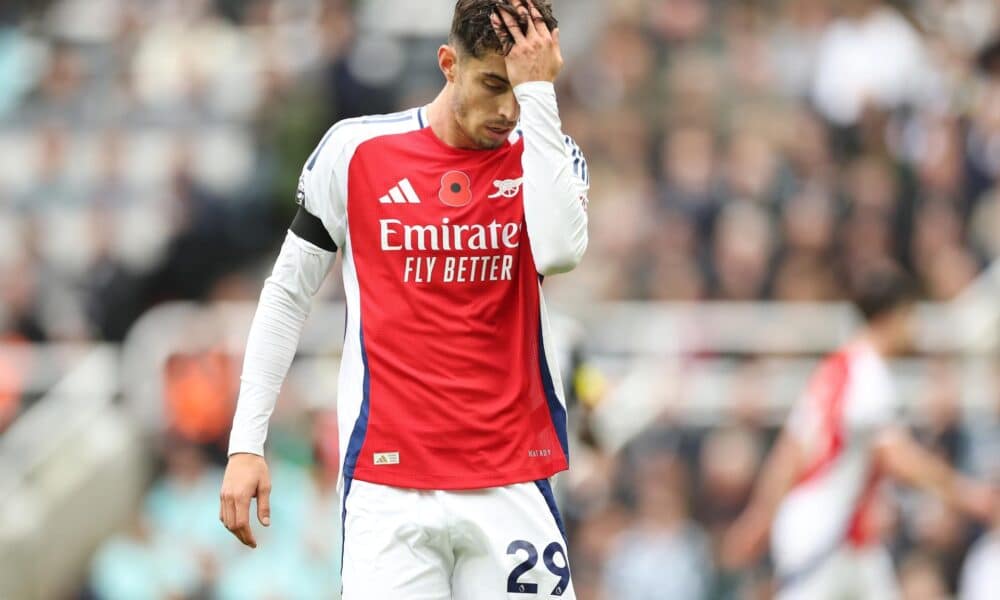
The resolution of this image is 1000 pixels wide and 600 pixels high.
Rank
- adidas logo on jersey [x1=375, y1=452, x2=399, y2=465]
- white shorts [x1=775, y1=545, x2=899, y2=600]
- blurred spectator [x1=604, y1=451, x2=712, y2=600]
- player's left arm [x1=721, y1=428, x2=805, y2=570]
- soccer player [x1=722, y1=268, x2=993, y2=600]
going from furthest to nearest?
blurred spectator [x1=604, y1=451, x2=712, y2=600]
white shorts [x1=775, y1=545, x2=899, y2=600]
player's left arm [x1=721, y1=428, x2=805, y2=570]
soccer player [x1=722, y1=268, x2=993, y2=600]
adidas logo on jersey [x1=375, y1=452, x2=399, y2=465]

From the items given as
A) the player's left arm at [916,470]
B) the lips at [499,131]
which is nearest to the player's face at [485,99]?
the lips at [499,131]

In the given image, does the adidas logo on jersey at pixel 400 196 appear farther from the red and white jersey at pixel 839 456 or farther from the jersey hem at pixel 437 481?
the red and white jersey at pixel 839 456

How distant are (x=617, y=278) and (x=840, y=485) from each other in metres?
3.85

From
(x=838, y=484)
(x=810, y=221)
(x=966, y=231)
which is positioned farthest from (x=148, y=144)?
(x=838, y=484)

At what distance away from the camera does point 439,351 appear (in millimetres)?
4836

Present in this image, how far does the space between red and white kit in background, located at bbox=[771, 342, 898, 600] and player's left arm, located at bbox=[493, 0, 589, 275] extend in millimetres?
4172

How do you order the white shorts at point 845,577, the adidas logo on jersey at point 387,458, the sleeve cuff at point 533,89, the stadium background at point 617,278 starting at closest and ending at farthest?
the sleeve cuff at point 533,89
the adidas logo on jersey at point 387,458
the white shorts at point 845,577
the stadium background at point 617,278

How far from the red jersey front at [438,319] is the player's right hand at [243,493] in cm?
24

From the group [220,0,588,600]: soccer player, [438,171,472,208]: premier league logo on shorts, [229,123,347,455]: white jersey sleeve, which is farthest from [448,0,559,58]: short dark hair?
[229,123,347,455]: white jersey sleeve

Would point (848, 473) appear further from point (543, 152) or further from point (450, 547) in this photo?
point (543, 152)

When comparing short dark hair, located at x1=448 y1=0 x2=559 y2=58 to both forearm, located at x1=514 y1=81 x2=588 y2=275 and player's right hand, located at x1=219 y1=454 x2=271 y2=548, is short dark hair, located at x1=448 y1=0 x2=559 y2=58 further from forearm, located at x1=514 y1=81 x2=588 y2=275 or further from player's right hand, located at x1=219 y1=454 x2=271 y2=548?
player's right hand, located at x1=219 y1=454 x2=271 y2=548

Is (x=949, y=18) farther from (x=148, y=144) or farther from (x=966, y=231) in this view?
(x=148, y=144)

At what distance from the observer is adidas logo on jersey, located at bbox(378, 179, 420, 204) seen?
16.1ft

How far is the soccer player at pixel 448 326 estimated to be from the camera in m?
4.71
